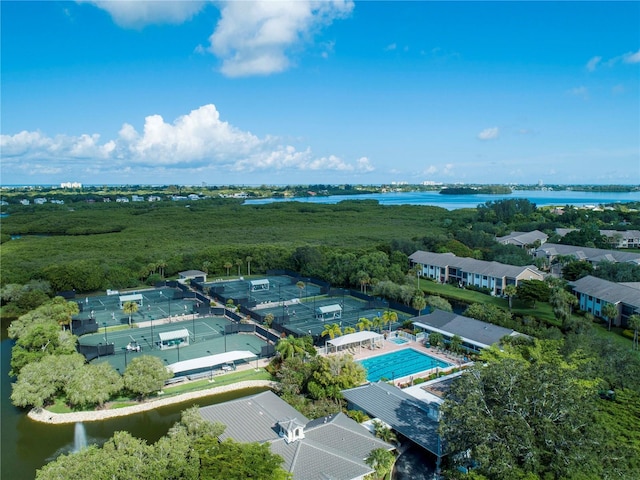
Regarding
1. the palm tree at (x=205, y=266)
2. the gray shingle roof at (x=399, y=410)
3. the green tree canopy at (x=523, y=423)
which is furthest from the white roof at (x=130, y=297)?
the green tree canopy at (x=523, y=423)

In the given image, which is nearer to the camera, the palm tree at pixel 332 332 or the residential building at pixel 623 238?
the palm tree at pixel 332 332

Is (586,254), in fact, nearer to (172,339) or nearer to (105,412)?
(172,339)

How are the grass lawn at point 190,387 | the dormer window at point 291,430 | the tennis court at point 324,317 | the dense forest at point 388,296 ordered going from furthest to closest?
the tennis court at point 324,317
the grass lawn at point 190,387
the dormer window at point 291,430
the dense forest at point 388,296

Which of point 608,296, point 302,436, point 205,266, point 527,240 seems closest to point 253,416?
point 302,436

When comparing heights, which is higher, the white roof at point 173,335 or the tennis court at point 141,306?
the white roof at point 173,335

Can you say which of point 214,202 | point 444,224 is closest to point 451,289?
point 444,224

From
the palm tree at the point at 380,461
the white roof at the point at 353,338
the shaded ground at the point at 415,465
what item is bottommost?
the shaded ground at the point at 415,465

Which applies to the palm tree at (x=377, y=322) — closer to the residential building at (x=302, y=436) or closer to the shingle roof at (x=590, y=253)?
the residential building at (x=302, y=436)
